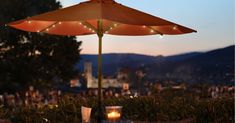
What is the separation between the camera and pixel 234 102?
27.9 ft

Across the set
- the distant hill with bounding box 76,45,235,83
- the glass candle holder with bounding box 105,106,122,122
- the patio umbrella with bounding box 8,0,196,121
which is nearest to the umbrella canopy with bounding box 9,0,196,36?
the patio umbrella with bounding box 8,0,196,121

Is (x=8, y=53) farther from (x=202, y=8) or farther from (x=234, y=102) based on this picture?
(x=234, y=102)

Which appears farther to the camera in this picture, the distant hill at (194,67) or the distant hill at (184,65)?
→ the distant hill at (194,67)

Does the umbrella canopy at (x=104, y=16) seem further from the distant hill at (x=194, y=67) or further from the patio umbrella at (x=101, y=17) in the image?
the distant hill at (x=194, y=67)

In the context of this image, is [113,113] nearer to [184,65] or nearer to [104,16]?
[104,16]

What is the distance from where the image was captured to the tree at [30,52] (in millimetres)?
24875

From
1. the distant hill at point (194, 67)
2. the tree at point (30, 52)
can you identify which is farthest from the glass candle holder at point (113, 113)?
the tree at point (30, 52)

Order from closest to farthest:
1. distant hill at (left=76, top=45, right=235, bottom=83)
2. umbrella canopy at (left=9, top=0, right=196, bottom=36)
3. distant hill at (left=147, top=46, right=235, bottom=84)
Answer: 1. umbrella canopy at (left=9, top=0, right=196, bottom=36)
2. distant hill at (left=76, top=45, right=235, bottom=83)
3. distant hill at (left=147, top=46, right=235, bottom=84)

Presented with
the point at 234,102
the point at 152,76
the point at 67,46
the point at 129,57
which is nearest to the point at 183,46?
the point at 152,76

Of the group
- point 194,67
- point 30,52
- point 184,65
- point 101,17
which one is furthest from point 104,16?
point 184,65

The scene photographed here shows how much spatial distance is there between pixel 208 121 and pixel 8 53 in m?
19.0

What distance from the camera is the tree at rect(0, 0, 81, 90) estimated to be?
81.6 feet

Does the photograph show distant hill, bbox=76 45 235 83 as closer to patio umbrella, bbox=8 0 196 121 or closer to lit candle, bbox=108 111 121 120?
patio umbrella, bbox=8 0 196 121

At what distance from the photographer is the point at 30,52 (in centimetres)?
2581
